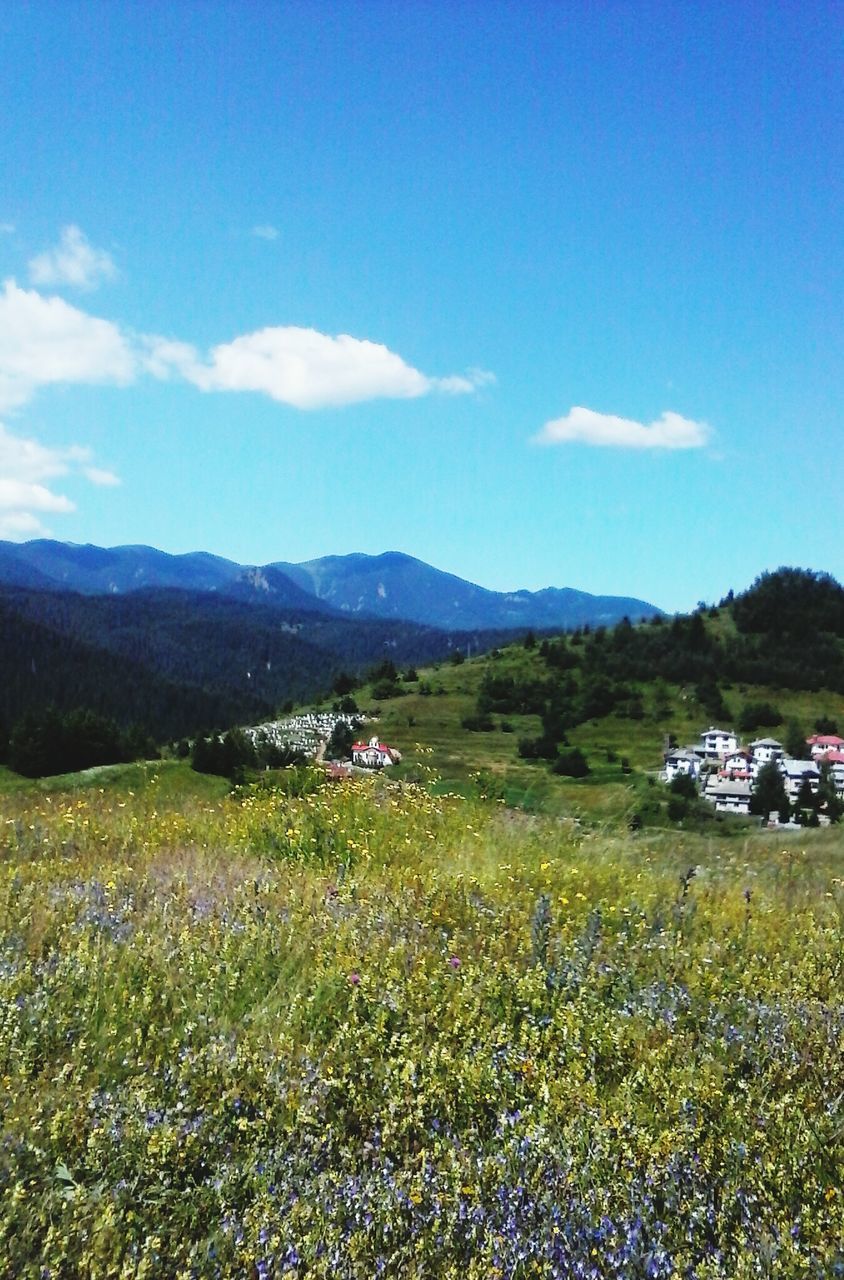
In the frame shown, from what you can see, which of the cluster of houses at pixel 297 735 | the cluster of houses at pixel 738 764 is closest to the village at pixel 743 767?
the cluster of houses at pixel 738 764

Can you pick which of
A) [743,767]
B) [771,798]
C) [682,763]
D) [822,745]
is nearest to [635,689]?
[822,745]

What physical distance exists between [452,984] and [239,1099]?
1337 mm

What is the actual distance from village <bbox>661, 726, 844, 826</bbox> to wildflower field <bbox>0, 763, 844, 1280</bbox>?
22.7 metres

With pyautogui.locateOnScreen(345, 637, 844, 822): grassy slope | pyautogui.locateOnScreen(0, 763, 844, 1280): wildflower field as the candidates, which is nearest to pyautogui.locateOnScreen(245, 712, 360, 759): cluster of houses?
pyautogui.locateOnScreen(0, 763, 844, 1280): wildflower field

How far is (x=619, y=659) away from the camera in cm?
14588

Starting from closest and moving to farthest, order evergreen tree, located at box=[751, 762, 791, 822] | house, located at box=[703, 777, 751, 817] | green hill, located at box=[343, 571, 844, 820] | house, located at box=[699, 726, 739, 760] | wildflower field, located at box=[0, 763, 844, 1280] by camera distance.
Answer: wildflower field, located at box=[0, 763, 844, 1280]
evergreen tree, located at box=[751, 762, 791, 822]
house, located at box=[703, 777, 751, 817]
house, located at box=[699, 726, 739, 760]
green hill, located at box=[343, 571, 844, 820]

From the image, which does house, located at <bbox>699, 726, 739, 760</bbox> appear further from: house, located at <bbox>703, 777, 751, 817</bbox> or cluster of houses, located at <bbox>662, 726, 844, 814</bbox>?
house, located at <bbox>703, 777, 751, 817</bbox>

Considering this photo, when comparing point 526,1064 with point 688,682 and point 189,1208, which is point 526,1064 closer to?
point 189,1208

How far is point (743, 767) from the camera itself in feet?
207

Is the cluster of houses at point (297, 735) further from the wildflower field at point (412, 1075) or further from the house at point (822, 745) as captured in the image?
the house at point (822, 745)

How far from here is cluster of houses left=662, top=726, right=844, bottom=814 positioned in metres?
42.8

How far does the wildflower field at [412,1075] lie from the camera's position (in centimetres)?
243

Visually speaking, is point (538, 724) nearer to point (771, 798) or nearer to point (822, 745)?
point (822, 745)

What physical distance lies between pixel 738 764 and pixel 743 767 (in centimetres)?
174
